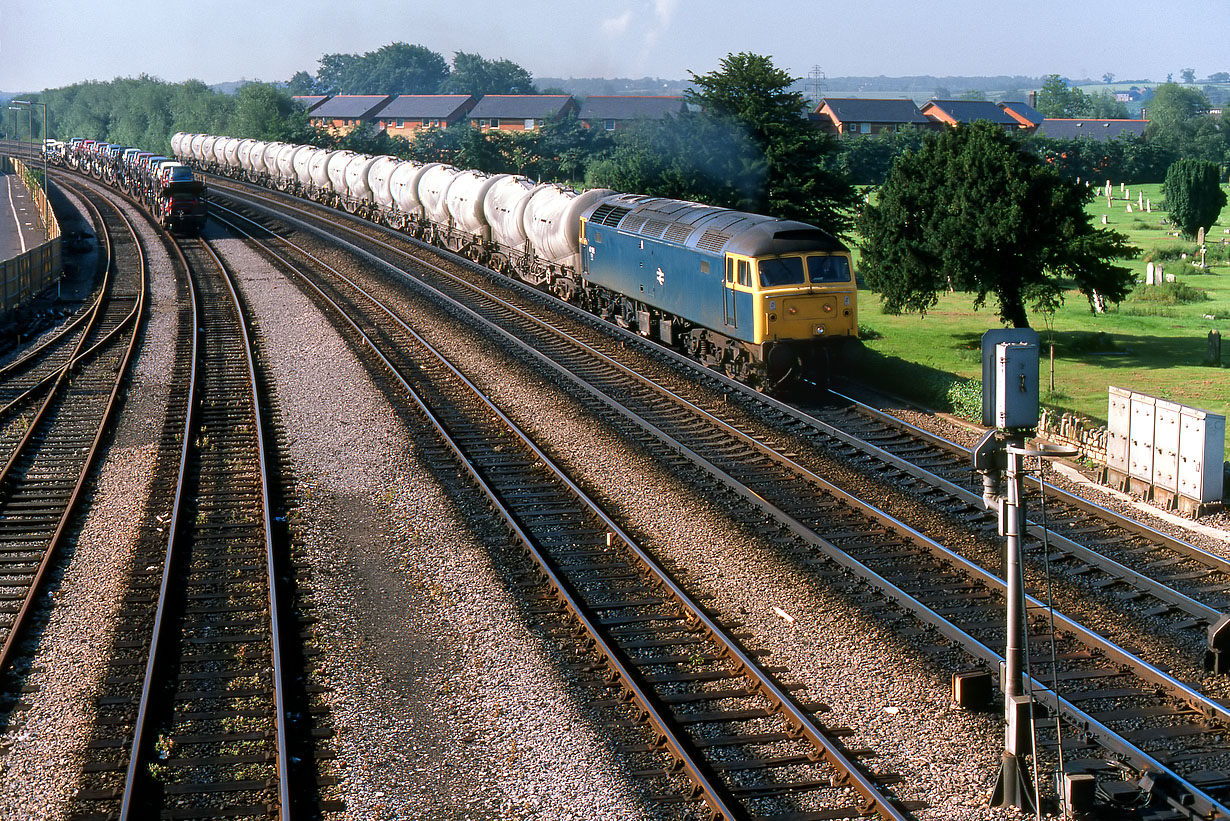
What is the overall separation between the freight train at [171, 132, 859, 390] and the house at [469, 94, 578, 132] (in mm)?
84351

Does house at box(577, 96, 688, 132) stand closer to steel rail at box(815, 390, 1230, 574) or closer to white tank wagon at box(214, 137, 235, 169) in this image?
white tank wagon at box(214, 137, 235, 169)

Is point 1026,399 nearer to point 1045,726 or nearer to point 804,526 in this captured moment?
point 1045,726

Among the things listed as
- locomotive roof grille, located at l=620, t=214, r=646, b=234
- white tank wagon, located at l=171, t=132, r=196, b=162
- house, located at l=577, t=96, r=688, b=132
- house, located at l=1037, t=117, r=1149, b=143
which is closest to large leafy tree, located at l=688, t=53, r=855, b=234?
locomotive roof grille, located at l=620, t=214, r=646, b=234

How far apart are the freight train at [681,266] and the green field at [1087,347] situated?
114 inches

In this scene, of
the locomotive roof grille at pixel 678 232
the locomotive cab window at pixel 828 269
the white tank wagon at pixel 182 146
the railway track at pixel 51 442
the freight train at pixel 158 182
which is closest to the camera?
the railway track at pixel 51 442

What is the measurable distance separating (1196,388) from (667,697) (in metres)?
18.6

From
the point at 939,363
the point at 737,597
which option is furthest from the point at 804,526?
the point at 939,363

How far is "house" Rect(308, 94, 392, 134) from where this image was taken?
139375mm

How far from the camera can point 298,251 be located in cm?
4581

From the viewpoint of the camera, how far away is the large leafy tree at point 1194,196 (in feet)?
196

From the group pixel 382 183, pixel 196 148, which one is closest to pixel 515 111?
pixel 196 148

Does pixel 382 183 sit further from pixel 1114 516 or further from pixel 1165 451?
pixel 1114 516

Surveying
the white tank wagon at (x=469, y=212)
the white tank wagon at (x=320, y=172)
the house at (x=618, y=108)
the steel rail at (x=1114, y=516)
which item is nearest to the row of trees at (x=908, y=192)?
the white tank wagon at (x=469, y=212)

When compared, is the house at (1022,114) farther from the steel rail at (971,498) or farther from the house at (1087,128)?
the steel rail at (971,498)
